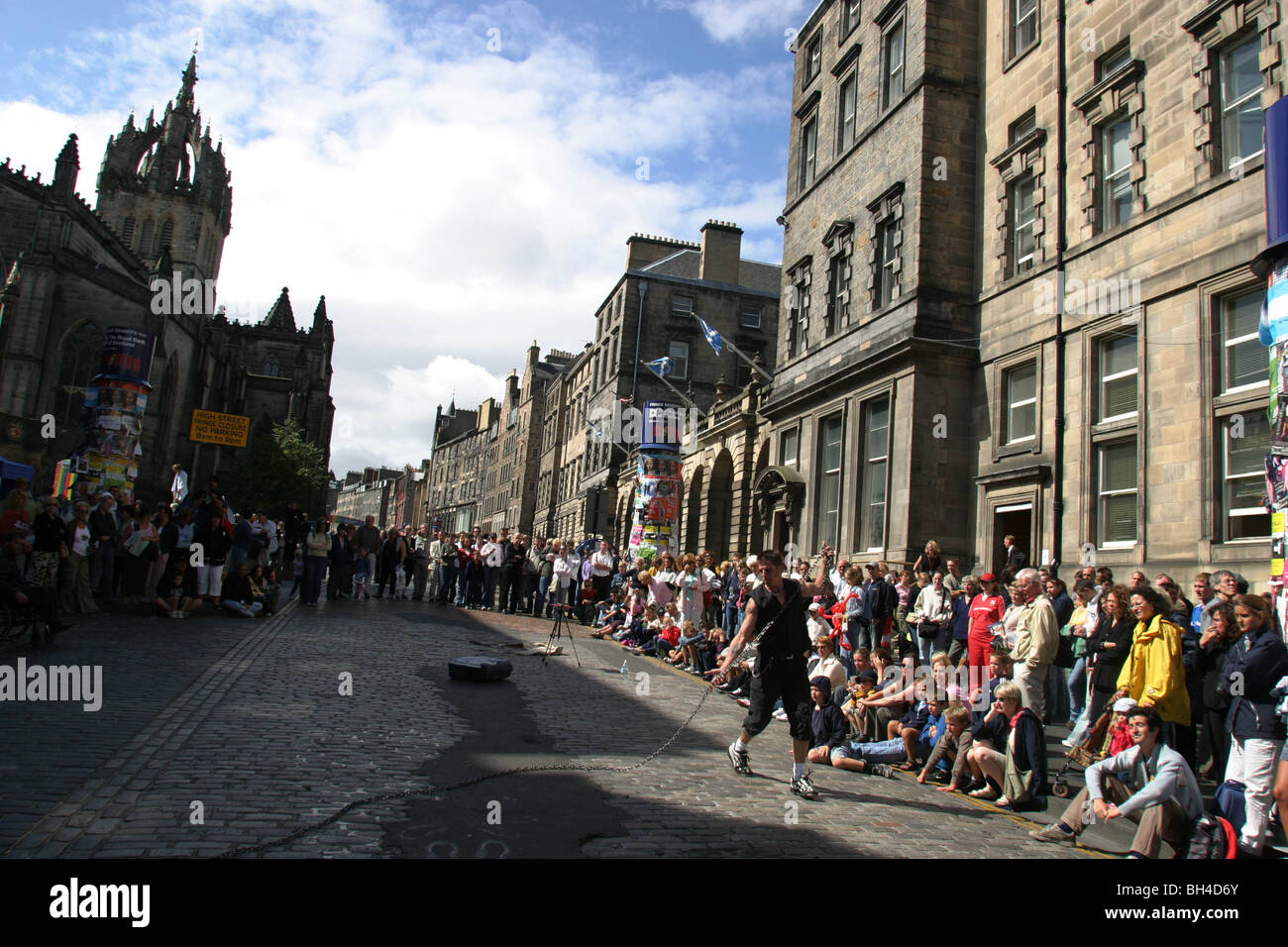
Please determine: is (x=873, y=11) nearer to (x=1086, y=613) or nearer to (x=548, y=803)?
(x=1086, y=613)

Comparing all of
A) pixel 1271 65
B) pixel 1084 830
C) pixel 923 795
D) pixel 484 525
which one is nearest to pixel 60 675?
pixel 923 795

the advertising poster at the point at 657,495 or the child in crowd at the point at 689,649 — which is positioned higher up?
the advertising poster at the point at 657,495

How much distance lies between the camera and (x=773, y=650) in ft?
26.2

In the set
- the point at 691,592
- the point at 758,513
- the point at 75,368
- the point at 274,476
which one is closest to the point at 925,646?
the point at 691,592

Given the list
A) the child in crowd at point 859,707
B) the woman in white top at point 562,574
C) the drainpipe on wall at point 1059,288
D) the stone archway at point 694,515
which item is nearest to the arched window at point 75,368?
the stone archway at point 694,515

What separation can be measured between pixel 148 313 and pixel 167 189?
34533mm

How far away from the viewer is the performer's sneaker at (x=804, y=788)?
288 inches

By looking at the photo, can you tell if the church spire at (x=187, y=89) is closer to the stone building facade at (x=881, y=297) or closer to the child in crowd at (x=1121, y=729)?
the stone building facade at (x=881, y=297)

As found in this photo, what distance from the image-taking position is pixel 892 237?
874 inches

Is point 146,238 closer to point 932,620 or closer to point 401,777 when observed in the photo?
point 932,620

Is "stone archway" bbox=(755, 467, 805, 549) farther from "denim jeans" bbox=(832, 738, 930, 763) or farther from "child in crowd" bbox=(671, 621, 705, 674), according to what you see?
"denim jeans" bbox=(832, 738, 930, 763)

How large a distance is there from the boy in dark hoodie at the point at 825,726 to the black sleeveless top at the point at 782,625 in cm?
156

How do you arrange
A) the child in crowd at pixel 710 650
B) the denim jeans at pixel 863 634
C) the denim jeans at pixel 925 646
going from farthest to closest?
1. the child in crowd at pixel 710 650
2. the denim jeans at pixel 863 634
3. the denim jeans at pixel 925 646

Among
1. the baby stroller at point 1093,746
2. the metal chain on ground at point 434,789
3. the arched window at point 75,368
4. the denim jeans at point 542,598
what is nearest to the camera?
the metal chain on ground at point 434,789
